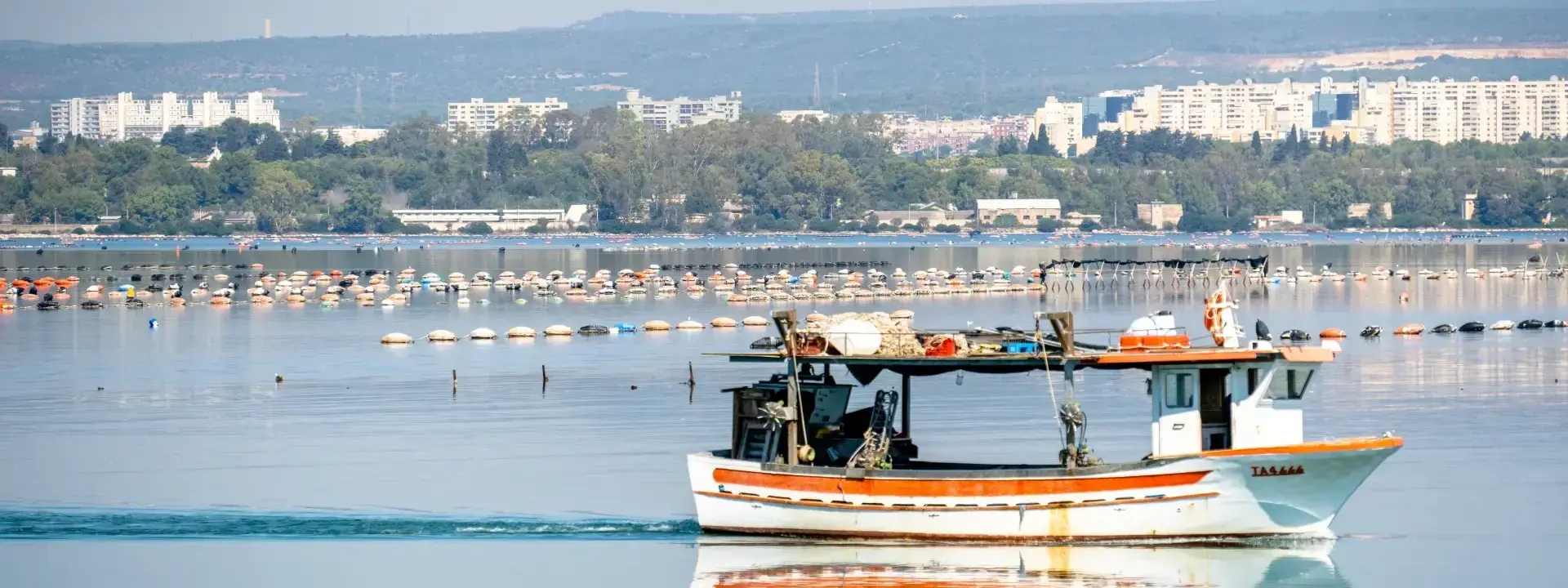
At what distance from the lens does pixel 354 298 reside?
6358 inches

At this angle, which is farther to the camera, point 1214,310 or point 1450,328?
point 1450,328

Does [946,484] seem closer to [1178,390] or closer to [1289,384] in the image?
[1178,390]

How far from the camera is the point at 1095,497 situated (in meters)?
40.4

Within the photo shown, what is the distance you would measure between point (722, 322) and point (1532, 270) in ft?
315

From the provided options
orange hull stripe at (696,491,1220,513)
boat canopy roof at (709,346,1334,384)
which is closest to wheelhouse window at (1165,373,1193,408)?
boat canopy roof at (709,346,1334,384)

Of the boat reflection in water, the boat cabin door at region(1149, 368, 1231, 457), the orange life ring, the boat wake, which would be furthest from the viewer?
the boat wake

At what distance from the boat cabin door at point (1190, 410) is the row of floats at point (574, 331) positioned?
62.2 metres

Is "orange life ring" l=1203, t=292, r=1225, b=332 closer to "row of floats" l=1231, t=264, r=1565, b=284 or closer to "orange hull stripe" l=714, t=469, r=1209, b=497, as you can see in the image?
"orange hull stripe" l=714, t=469, r=1209, b=497

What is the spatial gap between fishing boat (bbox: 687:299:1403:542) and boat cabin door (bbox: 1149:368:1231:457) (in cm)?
2

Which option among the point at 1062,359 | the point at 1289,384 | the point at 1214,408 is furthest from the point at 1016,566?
the point at 1289,384

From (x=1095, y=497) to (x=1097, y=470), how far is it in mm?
538

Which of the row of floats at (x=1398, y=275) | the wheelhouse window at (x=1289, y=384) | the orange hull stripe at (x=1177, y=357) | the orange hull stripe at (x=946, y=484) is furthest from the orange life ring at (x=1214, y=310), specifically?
the row of floats at (x=1398, y=275)

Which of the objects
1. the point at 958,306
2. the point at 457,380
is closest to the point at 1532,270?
the point at 958,306

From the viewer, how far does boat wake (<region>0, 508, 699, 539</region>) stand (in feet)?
151
